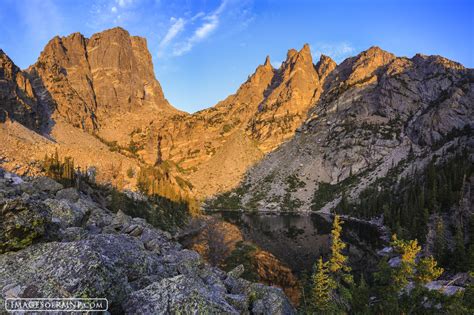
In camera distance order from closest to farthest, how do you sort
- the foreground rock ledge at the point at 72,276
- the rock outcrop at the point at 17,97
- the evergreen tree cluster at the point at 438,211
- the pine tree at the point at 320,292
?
the foreground rock ledge at the point at 72,276
the pine tree at the point at 320,292
the evergreen tree cluster at the point at 438,211
the rock outcrop at the point at 17,97

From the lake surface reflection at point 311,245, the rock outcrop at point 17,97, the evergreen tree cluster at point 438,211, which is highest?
the rock outcrop at point 17,97

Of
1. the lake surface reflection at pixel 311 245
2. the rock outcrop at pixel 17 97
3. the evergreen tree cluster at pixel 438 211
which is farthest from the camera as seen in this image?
the rock outcrop at pixel 17 97

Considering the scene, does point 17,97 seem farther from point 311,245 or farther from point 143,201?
point 311,245

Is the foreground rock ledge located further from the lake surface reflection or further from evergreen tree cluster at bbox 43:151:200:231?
evergreen tree cluster at bbox 43:151:200:231

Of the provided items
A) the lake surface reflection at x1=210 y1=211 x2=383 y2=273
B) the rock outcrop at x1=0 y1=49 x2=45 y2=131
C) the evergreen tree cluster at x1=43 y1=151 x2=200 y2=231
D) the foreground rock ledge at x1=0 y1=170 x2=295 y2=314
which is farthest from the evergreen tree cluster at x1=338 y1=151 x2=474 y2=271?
the rock outcrop at x1=0 y1=49 x2=45 y2=131

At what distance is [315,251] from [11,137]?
120118mm

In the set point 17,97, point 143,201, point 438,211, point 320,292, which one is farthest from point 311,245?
point 17,97

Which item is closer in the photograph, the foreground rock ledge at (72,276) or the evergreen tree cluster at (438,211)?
the foreground rock ledge at (72,276)

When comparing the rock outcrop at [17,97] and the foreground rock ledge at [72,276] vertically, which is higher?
the rock outcrop at [17,97]

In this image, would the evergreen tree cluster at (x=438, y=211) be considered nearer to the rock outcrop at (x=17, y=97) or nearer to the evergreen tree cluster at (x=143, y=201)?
the evergreen tree cluster at (x=143, y=201)

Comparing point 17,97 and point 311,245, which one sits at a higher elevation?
point 17,97

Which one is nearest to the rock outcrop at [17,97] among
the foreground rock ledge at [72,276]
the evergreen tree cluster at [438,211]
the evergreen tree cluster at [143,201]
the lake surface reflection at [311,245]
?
the evergreen tree cluster at [143,201]

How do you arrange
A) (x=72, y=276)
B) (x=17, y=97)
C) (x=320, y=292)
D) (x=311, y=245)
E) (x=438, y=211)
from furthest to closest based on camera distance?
1. (x=17, y=97)
2. (x=438, y=211)
3. (x=311, y=245)
4. (x=320, y=292)
5. (x=72, y=276)

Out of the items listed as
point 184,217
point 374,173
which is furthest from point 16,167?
point 374,173
